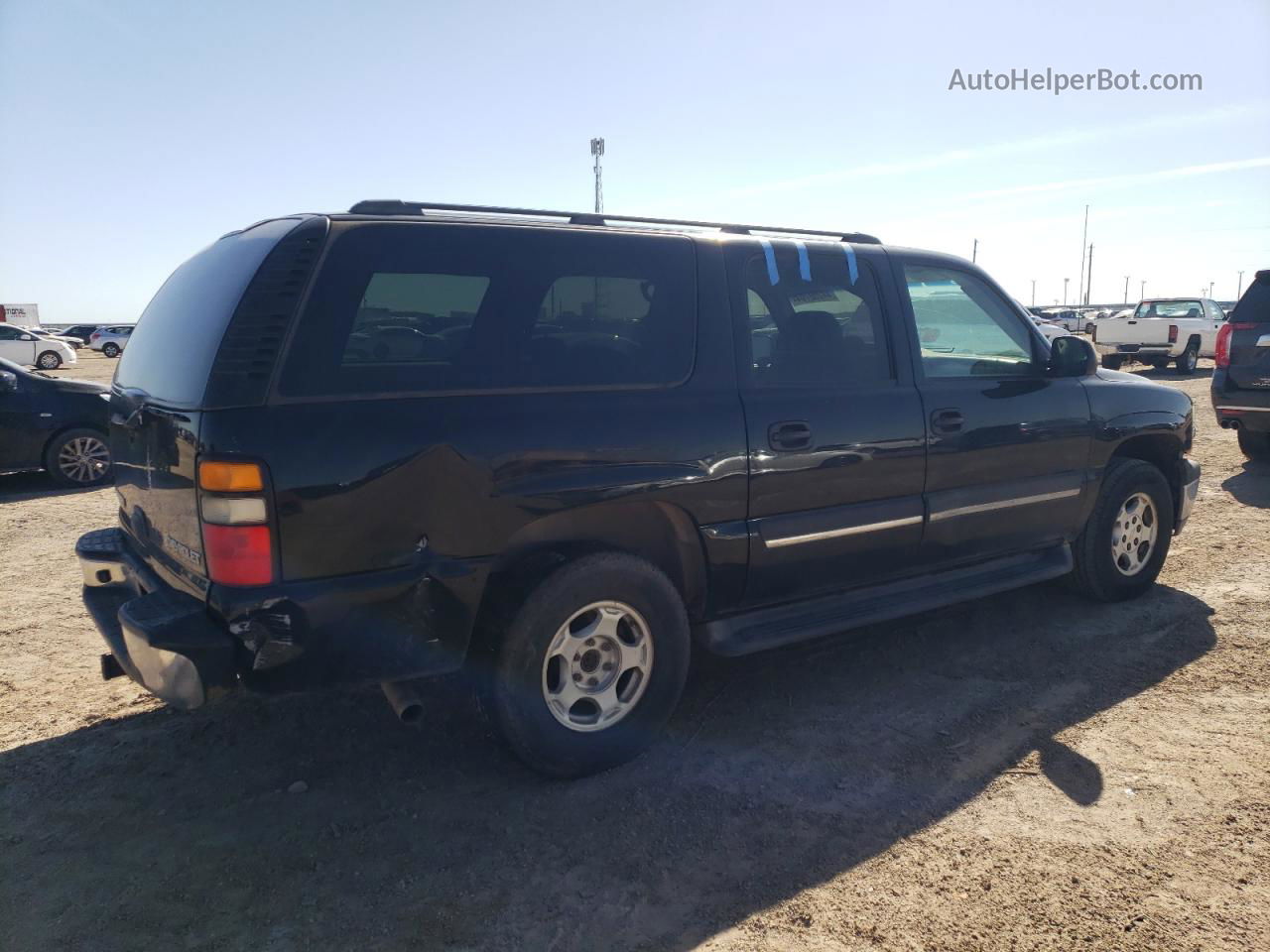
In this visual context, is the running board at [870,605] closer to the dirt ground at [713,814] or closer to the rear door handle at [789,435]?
the dirt ground at [713,814]

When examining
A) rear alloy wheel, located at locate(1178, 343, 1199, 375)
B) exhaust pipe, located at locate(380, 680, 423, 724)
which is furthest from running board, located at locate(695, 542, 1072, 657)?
rear alloy wheel, located at locate(1178, 343, 1199, 375)

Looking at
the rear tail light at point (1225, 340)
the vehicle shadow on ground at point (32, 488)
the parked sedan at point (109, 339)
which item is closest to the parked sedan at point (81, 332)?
the parked sedan at point (109, 339)

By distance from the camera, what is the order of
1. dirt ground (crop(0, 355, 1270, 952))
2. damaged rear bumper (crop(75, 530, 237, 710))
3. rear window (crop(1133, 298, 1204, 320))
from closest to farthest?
dirt ground (crop(0, 355, 1270, 952))
damaged rear bumper (crop(75, 530, 237, 710))
rear window (crop(1133, 298, 1204, 320))

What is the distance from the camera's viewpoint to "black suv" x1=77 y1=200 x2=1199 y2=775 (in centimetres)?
278

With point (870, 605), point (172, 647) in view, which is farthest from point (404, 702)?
point (870, 605)

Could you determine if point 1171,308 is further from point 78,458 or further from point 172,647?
point 172,647

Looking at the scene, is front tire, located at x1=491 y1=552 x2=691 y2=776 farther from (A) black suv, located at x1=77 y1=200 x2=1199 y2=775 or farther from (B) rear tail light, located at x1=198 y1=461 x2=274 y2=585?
(B) rear tail light, located at x1=198 y1=461 x2=274 y2=585

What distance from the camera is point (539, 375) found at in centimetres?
322

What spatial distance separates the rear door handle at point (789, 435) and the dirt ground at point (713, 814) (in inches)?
45.8

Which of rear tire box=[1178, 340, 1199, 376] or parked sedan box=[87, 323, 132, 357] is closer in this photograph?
rear tire box=[1178, 340, 1199, 376]

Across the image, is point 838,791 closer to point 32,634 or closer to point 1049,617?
point 1049,617

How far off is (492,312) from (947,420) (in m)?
2.21

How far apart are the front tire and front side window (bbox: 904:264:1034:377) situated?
185cm

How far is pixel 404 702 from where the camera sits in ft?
9.82
